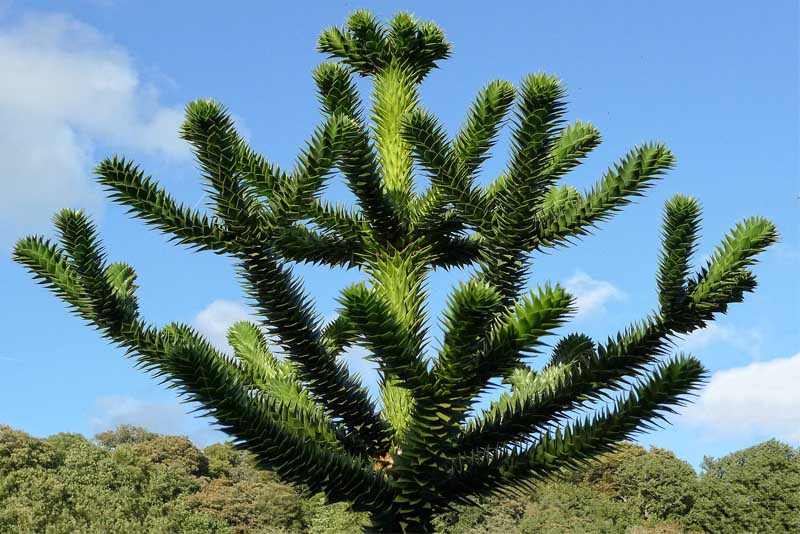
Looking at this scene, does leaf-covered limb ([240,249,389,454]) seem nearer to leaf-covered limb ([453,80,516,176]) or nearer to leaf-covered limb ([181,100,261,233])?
leaf-covered limb ([181,100,261,233])

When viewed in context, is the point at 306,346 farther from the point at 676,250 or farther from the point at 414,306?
the point at 676,250

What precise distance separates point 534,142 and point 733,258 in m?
1.55

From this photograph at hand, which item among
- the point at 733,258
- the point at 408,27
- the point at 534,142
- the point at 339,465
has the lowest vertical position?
the point at 339,465

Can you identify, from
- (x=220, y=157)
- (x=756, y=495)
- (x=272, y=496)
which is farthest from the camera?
(x=756, y=495)

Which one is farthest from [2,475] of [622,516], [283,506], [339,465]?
[339,465]

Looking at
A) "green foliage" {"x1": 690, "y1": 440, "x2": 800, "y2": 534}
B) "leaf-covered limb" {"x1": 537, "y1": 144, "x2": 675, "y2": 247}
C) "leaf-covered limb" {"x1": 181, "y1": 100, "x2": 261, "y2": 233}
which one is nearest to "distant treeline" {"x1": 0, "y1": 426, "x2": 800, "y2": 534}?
Answer: "green foliage" {"x1": 690, "y1": 440, "x2": 800, "y2": 534}

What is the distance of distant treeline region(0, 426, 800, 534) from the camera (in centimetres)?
2689

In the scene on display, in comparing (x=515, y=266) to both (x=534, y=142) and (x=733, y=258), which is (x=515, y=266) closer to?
(x=534, y=142)

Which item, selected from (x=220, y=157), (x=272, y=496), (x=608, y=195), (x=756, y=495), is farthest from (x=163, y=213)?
(x=756, y=495)

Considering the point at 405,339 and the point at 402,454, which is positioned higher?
the point at 405,339

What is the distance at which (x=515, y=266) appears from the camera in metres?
6.12

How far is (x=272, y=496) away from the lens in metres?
35.2

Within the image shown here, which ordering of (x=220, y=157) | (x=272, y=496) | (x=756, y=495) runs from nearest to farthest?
(x=220, y=157) → (x=272, y=496) → (x=756, y=495)

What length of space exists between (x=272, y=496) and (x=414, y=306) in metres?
30.7
